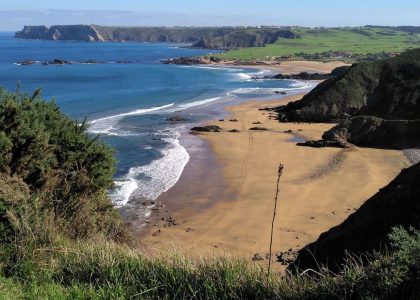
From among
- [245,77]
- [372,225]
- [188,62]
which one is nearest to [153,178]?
[372,225]

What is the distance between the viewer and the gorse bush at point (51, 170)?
8883mm

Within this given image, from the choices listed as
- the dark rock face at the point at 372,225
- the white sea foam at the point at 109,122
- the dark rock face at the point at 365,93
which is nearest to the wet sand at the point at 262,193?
the dark rock face at the point at 372,225

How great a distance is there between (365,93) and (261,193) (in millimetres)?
25822

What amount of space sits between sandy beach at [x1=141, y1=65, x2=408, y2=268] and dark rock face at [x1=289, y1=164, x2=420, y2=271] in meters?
2.46

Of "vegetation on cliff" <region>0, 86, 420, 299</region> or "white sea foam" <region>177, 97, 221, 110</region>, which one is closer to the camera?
"vegetation on cliff" <region>0, 86, 420, 299</region>

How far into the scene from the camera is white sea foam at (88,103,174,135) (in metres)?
38.7

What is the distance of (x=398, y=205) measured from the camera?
10703mm

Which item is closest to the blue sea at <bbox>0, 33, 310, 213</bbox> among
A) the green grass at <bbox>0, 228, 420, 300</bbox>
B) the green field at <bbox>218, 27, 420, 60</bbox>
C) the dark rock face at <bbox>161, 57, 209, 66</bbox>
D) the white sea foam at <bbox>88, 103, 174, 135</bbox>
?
the white sea foam at <bbox>88, 103, 174, 135</bbox>

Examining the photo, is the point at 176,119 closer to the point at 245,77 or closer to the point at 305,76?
the point at 245,77

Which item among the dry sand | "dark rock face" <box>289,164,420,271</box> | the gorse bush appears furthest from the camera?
the dry sand

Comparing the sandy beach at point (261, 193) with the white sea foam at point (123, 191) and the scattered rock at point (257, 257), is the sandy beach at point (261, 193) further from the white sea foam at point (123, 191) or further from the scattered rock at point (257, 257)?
the white sea foam at point (123, 191)

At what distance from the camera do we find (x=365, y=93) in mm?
45000

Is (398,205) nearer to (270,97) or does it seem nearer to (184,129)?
(184,129)

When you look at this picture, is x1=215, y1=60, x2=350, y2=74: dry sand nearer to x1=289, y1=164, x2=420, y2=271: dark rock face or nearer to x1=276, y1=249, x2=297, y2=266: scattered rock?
x1=276, y1=249, x2=297, y2=266: scattered rock
